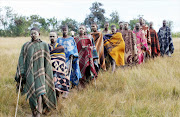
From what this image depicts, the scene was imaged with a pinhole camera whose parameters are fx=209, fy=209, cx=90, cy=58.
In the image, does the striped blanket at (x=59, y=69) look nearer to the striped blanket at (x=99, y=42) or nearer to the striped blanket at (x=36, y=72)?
the striped blanket at (x=36, y=72)

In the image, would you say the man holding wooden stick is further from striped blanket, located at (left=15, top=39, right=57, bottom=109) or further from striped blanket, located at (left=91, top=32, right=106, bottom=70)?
striped blanket, located at (left=91, top=32, right=106, bottom=70)

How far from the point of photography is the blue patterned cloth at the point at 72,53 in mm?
5652

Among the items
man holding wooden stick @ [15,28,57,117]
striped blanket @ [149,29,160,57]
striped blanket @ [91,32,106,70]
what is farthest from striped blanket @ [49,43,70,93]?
striped blanket @ [149,29,160,57]

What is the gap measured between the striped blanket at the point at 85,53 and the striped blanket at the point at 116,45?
5.17ft

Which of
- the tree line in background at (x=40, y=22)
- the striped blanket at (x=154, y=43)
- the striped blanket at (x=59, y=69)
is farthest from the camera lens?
the tree line in background at (x=40, y=22)

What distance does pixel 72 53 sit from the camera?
222 inches

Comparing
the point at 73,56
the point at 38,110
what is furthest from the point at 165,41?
the point at 38,110

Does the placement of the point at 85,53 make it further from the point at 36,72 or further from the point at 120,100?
the point at 36,72

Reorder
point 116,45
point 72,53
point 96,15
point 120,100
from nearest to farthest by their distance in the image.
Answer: point 120,100
point 72,53
point 116,45
point 96,15

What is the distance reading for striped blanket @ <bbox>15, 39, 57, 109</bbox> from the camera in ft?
12.6

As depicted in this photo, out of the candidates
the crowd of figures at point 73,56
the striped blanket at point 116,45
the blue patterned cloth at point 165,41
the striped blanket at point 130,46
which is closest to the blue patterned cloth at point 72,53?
the crowd of figures at point 73,56

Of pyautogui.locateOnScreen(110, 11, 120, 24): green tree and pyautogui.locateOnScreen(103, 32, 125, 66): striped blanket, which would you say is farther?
pyautogui.locateOnScreen(110, 11, 120, 24): green tree

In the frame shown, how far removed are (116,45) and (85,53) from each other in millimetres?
1907

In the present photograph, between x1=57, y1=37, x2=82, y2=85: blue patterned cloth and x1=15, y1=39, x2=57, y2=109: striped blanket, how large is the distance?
5.34ft
